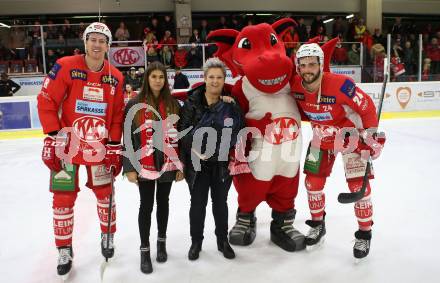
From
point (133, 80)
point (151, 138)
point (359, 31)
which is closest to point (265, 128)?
point (151, 138)

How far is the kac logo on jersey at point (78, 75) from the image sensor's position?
2.22 metres

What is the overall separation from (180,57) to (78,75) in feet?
21.3

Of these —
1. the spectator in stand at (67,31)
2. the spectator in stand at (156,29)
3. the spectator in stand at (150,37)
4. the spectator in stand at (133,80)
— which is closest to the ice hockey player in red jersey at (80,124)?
the spectator in stand at (133,80)

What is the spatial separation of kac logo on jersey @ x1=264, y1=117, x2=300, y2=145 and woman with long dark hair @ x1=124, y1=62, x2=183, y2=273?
580 mm

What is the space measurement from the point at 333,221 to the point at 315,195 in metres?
0.59

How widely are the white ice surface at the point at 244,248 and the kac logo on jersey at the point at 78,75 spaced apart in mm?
1094

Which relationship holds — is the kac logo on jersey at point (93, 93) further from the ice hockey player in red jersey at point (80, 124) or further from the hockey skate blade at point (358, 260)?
the hockey skate blade at point (358, 260)

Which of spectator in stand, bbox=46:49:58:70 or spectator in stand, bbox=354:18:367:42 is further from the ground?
spectator in stand, bbox=354:18:367:42

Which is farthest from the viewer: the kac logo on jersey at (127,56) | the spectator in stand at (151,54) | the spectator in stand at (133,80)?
the spectator in stand at (151,54)

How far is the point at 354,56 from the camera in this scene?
28.8ft

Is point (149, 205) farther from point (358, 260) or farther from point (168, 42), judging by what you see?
point (168, 42)

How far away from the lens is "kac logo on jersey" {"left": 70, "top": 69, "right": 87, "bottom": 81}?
2.22m

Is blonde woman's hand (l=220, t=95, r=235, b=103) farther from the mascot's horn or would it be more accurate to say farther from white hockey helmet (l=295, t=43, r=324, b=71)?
the mascot's horn

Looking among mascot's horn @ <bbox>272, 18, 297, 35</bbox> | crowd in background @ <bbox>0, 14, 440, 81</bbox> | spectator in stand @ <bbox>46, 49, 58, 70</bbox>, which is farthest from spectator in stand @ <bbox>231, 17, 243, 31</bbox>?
mascot's horn @ <bbox>272, 18, 297, 35</bbox>
